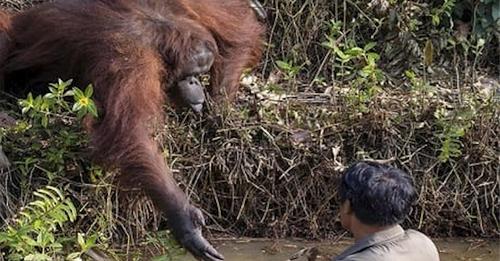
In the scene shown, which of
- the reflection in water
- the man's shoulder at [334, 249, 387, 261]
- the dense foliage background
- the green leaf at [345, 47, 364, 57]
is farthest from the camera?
the green leaf at [345, 47, 364, 57]

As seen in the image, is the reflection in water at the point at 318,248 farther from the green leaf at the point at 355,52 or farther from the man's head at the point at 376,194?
the man's head at the point at 376,194

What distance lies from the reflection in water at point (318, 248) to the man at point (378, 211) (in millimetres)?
1854

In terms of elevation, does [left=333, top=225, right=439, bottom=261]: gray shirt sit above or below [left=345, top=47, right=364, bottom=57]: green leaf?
above

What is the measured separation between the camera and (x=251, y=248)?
14.9 feet

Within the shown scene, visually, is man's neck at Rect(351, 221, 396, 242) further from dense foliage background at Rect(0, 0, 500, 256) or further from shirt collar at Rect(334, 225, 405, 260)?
dense foliage background at Rect(0, 0, 500, 256)

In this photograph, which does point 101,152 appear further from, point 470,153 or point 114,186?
point 470,153

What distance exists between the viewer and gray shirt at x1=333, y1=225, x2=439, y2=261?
2.53 metres

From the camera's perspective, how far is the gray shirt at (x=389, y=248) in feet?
8.30

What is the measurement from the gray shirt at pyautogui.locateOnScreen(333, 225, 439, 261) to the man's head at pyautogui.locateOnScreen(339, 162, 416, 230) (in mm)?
30

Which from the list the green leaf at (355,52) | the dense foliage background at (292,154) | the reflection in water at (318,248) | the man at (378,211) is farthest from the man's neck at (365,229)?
the green leaf at (355,52)

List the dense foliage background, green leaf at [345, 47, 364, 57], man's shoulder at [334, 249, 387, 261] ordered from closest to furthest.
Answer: man's shoulder at [334, 249, 387, 261] < the dense foliage background < green leaf at [345, 47, 364, 57]

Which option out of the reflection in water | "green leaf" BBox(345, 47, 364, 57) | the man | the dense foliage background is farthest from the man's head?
"green leaf" BBox(345, 47, 364, 57)

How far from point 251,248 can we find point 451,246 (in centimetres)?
89

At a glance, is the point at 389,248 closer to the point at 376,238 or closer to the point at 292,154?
the point at 376,238
